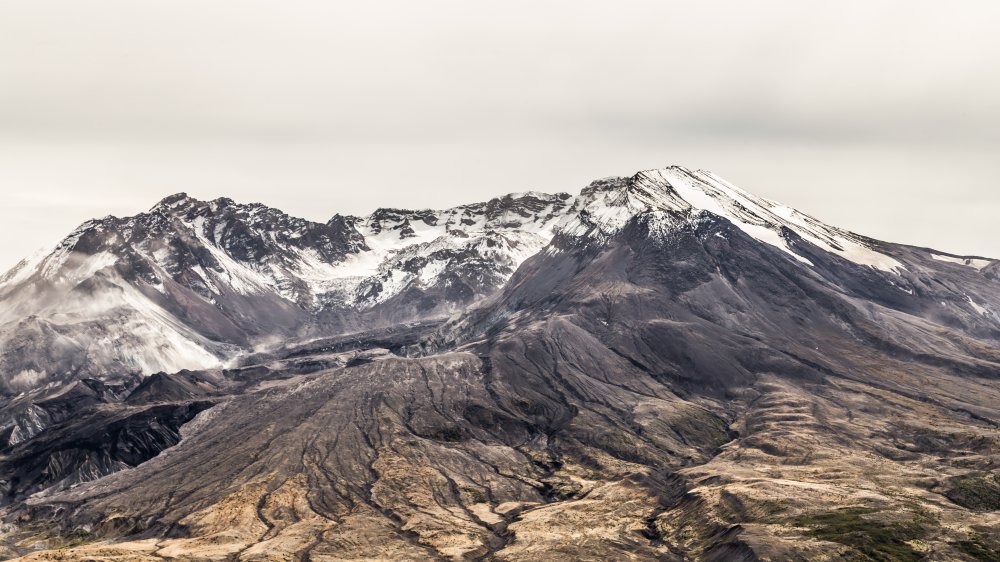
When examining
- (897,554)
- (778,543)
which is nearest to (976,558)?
(897,554)

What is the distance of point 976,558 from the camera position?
611 ft

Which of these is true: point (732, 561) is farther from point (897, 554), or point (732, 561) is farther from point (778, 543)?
point (897, 554)

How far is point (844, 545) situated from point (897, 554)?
392 inches

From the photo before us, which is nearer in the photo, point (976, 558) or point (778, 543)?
point (976, 558)

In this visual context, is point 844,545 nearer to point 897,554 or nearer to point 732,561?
point 897,554

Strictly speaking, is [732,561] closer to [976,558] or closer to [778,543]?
[778,543]

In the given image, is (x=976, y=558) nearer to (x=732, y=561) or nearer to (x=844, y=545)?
(x=844, y=545)

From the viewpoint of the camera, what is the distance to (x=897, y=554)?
191125mm

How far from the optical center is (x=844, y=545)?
196750 mm

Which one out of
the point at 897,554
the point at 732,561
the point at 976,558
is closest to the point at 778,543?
the point at 732,561

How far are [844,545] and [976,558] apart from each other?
2349 centimetres

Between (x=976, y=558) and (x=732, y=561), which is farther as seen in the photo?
(x=732, y=561)

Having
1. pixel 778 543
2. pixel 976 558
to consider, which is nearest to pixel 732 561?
pixel 778 543

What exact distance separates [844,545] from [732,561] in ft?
72.3
